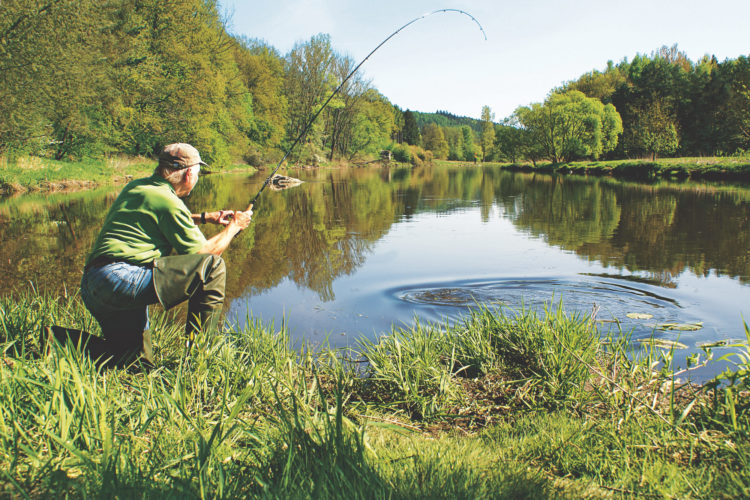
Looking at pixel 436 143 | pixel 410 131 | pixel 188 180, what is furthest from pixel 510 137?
pixel 188 180

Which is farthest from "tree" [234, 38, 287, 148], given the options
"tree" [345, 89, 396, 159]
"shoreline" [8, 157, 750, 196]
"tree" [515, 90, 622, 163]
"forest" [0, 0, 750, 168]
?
"tree" [515, 90, 622, 163]

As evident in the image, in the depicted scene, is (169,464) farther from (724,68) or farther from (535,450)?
(724,68)

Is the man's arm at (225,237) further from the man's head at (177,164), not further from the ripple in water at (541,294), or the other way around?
the ripple in water at (541,294)

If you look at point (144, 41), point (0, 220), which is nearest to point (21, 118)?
point (0, 220)

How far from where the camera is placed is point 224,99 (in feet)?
125

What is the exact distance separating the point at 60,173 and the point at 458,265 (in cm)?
2451

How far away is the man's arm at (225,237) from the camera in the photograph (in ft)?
13.8

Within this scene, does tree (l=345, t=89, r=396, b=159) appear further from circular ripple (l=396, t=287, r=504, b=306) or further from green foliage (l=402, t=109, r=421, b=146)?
circular ripple (l=396, t=287, r=504, b=306)

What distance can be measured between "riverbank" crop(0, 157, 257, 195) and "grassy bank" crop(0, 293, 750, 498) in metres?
22.3

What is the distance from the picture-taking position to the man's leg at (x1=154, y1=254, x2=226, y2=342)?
12.2ft

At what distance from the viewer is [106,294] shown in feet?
11.6

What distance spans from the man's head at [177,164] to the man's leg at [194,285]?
66 centimetres

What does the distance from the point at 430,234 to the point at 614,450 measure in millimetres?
10047

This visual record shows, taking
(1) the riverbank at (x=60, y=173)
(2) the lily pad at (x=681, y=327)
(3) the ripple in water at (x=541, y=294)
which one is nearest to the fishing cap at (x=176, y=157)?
(3) the ripple in water at (x=541, y=294)
